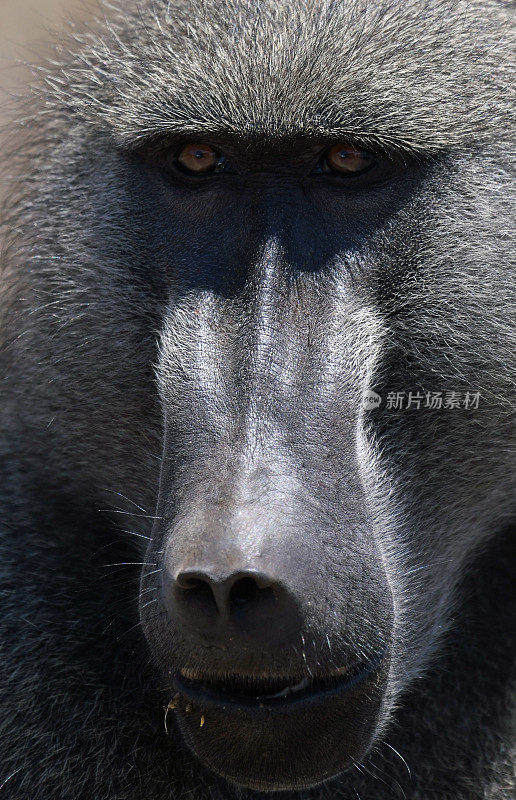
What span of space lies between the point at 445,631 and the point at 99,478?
3.20 ft

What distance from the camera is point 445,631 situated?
2.66 m

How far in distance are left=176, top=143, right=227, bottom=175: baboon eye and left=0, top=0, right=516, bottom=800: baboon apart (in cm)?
1

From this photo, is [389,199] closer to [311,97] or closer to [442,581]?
[311,97]

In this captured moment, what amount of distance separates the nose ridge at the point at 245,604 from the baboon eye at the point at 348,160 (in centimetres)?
102

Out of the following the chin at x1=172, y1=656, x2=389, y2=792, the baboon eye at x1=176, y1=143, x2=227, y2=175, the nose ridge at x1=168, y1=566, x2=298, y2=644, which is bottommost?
the chin at x1=172, y1=656, x2=389, y2=792

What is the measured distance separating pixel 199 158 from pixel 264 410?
72 cm

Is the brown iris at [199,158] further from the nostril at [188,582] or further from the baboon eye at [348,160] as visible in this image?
the nostril at [188,582]

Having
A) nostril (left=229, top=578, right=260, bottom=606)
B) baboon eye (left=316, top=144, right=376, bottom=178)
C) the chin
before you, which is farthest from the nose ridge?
baboon eye (left=316, top=144, right=376, bottom=178)

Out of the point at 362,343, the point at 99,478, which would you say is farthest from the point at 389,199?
the point at 99,478

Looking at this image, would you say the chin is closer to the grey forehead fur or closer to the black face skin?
the black face skin

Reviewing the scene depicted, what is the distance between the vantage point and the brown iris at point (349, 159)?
239 cm

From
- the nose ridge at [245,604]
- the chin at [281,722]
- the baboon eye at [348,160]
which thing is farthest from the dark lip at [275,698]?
the baboon eye at [348,160]

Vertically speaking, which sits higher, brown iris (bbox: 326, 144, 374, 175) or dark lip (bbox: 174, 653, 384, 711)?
brown iris (bbox: 326, 144, 374, 175)

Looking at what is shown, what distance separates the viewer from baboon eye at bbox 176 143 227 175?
2.48 m
